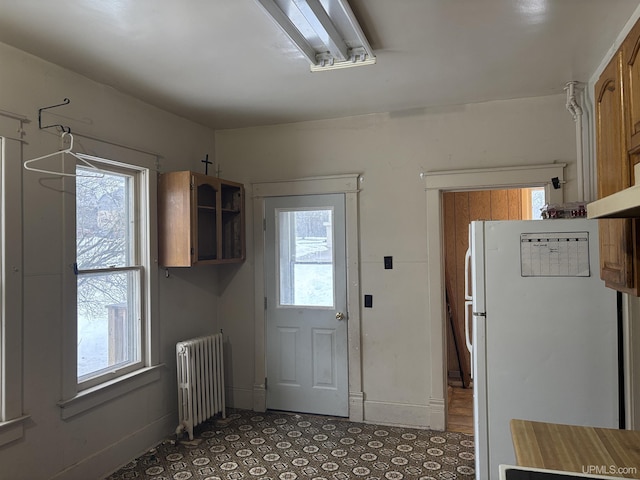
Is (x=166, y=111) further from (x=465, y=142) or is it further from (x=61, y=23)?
(x=465, y=142)

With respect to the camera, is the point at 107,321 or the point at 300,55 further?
the point at 107,321

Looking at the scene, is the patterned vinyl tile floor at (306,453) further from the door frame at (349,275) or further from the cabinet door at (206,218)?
the cabinet door at (206,218)

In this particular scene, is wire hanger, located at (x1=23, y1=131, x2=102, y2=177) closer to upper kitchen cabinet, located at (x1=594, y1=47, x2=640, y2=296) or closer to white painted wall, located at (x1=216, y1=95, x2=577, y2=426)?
white painted wall, located at (x1=216, y1=95, x2=577, y2=426)

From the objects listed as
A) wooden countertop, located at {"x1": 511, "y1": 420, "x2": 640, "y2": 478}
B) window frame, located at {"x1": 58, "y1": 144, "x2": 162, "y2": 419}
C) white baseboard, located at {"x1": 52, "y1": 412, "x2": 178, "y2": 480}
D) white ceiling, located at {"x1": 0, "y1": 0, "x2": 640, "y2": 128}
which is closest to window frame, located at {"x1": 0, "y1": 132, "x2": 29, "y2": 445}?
window frame, located at {"x1": 58, "y1": 144, "x2": 162, "y2": 419}

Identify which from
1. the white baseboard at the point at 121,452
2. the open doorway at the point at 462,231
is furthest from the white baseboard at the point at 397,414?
the white baseboard at the point at 121,452

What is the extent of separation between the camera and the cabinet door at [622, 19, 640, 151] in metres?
1.45

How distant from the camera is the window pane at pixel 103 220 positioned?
280cm

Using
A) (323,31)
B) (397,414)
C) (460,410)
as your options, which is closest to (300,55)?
(323,31)

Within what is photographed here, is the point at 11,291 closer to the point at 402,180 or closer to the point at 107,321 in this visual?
the point at 107,321

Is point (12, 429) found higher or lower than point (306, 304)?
lower

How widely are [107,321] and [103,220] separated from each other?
678 mm

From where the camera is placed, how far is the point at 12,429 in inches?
90.7

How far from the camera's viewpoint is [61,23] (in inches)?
84.0

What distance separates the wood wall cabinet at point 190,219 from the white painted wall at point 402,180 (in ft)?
2.51
